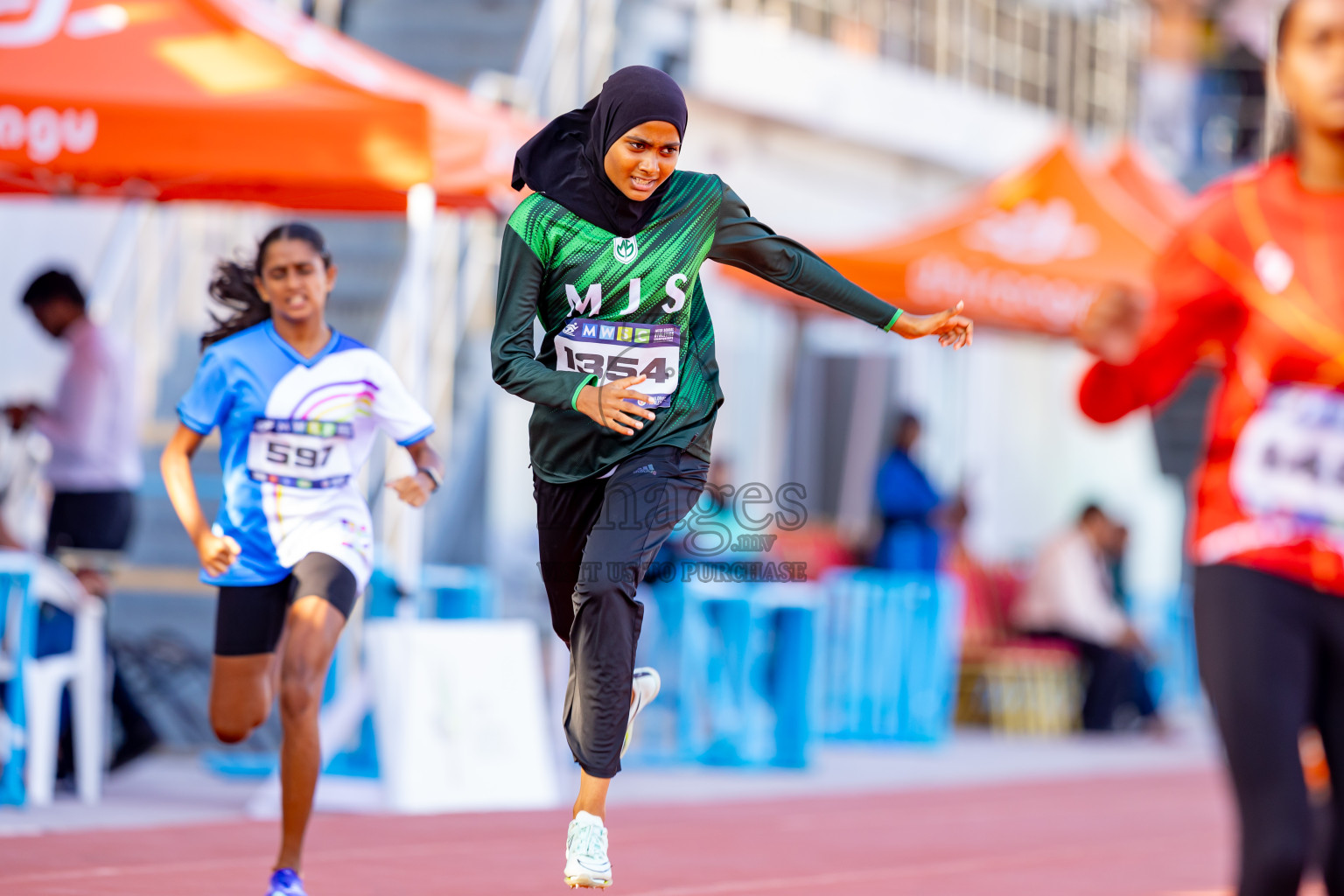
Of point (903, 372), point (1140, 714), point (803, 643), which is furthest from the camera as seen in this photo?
point (903, 372)

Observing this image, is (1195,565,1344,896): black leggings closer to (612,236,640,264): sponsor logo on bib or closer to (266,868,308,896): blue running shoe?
(612,236,640,264): sponsor logo on bib

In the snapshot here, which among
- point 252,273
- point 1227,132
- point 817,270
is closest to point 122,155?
point 252,273

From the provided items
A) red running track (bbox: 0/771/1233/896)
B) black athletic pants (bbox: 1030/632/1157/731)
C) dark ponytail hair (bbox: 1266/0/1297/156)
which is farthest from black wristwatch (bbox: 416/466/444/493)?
black athletic pants (bbox: 1030/632/1157/731)

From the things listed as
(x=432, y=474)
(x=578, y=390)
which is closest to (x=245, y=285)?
(x=432, y=474)

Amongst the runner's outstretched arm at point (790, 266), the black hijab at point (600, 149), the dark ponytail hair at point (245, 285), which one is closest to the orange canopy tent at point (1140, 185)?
the dark ponytail hair at point (245, 285)

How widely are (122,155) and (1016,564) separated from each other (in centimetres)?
1151

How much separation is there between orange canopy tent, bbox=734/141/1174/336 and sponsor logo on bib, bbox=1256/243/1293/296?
9588 mm

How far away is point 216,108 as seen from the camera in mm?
8555

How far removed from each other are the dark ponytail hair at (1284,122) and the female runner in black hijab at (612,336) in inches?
45.9

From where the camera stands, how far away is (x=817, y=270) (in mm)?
5043

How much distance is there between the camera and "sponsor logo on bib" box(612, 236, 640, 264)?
4766 mm

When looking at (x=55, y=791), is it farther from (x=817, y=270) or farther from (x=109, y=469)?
(x=817, y=270)

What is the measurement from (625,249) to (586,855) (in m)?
1.32

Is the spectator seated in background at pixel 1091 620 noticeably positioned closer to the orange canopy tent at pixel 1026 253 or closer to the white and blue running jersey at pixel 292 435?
the orange canopy tent at pixel 1026 253
